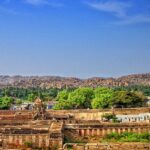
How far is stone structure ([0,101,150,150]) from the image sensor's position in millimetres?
39281

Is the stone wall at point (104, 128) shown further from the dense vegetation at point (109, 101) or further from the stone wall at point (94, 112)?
the dense vegetation at point (109, 101)

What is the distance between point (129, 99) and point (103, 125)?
25258mm

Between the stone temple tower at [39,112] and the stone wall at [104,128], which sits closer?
the stone wall at [104,128]

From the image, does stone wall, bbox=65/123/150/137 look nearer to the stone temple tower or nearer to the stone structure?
the stone structure

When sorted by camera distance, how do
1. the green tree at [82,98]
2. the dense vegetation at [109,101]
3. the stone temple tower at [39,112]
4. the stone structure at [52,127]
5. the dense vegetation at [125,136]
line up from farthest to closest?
1. the green tree at [82,98]
2. the dense vegetation at [109,101]
3. the stone temple tower at [39,112]
4. the dense vegetation at [125,136]
5. the stone structure at [52,127]

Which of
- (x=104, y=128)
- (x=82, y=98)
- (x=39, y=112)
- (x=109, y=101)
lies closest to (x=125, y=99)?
(x=109, y=101)

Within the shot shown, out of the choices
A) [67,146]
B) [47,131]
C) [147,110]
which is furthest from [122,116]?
[67,146]

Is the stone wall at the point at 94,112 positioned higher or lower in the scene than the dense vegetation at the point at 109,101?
lower

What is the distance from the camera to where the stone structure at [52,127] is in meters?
39.3

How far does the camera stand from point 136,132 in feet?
162

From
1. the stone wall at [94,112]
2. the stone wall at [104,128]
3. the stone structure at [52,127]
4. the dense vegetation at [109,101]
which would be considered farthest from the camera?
the dense vegetation at [109,101]

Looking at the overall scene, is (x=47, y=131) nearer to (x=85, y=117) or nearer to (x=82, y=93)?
(x=85, y=117)

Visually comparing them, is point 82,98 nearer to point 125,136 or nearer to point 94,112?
point 94,112

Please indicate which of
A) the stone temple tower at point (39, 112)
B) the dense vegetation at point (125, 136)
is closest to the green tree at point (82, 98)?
the stone temple tower at point (39, 112)
